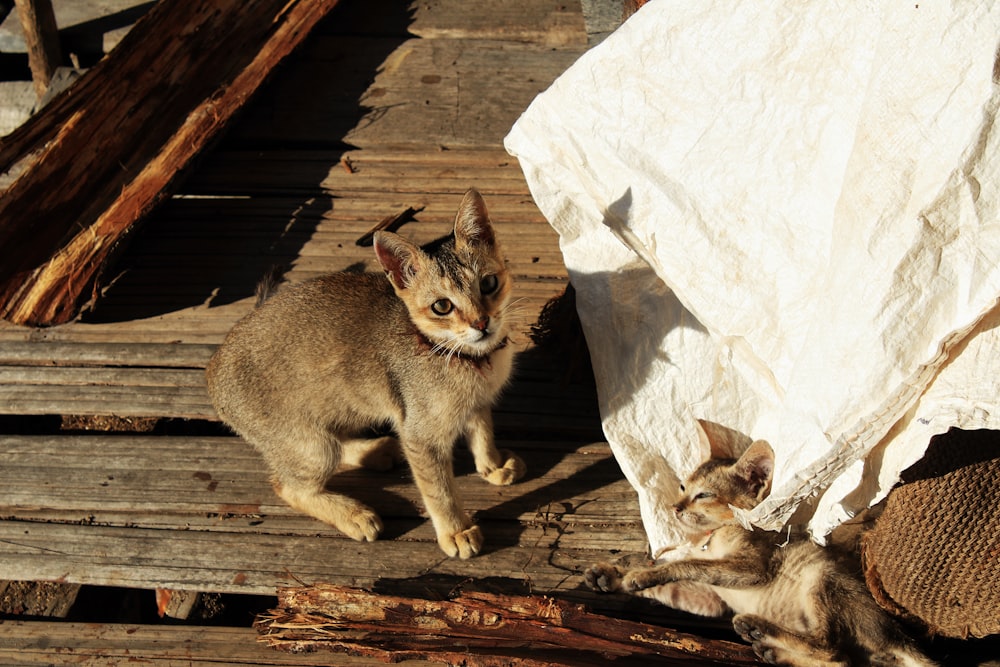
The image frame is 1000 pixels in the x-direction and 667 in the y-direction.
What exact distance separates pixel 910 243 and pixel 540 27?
3683 mm

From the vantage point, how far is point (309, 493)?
126 inches

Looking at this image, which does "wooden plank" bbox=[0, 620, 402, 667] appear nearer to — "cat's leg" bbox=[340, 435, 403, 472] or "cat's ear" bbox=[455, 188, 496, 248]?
"cat's leg" bbox=[340, 435, 403, 472]

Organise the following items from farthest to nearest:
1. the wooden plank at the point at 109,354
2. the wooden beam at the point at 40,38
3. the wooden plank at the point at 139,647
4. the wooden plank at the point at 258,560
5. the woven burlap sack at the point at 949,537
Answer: the wooden beam at the point at 40,38
the wooden plank at the point at 109,354
the wooden plank at the point at 258,560
the wooden plank at the point at 139,647
the woven burlap sack at the point at 949,537

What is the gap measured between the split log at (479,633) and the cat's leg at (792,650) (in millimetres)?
62

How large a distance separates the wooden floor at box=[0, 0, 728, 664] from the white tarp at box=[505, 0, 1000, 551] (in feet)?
1.55

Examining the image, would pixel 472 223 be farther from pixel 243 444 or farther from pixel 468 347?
pixel 243 444

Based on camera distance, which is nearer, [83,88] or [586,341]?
[586,341]

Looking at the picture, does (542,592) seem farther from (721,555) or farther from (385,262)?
(385,262)

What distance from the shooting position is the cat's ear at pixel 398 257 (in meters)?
2.97

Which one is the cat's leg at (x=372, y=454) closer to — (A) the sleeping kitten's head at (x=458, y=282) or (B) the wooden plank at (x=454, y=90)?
(A) the sleeping kitten's head at (x=458, y=282)

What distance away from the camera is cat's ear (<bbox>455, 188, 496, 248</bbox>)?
9.81ft

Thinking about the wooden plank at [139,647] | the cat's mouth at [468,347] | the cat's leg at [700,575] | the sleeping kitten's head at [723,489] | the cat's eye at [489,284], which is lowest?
the wooden plank at [139,647]

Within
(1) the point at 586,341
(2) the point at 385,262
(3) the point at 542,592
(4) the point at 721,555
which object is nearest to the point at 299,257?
(2) the point at 385,262

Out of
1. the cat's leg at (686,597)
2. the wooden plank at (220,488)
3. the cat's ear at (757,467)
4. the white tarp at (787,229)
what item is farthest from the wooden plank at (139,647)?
the white tarp at (787,229)
